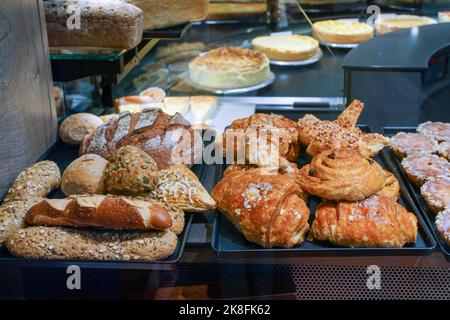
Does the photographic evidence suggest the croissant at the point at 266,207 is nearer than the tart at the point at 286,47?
Yes

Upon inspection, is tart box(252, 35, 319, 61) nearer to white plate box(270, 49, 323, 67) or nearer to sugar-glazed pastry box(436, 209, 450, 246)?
white plate box(270, 49, 323, 67)

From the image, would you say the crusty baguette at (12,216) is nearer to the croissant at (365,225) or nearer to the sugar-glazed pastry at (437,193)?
the croissant at (365,225)

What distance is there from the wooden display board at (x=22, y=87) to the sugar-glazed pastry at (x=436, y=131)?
4.31ft

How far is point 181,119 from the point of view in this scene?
1.74m

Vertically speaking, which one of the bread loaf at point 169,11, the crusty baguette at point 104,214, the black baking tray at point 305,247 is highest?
the bread loaf at point 169,11

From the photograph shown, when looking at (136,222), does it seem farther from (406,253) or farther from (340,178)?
(406,253)

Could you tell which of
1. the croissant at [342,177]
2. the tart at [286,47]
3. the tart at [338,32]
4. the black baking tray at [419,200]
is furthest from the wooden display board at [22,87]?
the tart at [338,32]

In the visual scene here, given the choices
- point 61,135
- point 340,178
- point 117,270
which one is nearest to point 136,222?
point 117,270

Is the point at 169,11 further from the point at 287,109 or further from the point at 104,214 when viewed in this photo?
the point at 104,214

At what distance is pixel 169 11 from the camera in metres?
2.09

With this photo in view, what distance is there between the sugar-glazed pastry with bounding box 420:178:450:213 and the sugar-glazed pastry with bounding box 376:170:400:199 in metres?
0.08

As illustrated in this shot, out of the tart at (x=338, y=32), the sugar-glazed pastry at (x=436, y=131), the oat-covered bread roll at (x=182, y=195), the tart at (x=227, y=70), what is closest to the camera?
the oat-covered bread roll at (x=182, y=195)

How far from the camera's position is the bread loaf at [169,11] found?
2.00m

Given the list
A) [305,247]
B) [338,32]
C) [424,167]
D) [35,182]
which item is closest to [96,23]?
[35,182]
